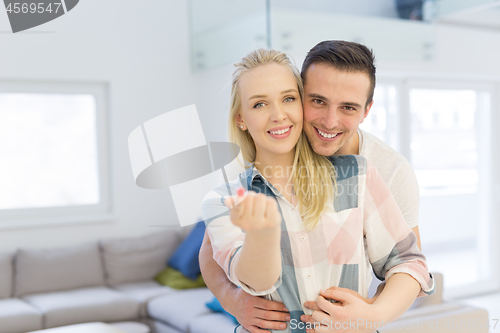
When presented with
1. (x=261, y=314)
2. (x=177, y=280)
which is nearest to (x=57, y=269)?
(x=177, y=280)

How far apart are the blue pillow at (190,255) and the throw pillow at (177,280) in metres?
0.03

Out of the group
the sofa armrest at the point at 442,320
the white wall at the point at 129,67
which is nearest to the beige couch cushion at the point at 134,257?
the white wall at the point at 129,67

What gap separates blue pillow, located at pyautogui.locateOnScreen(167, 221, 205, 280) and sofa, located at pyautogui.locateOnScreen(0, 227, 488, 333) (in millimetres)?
128

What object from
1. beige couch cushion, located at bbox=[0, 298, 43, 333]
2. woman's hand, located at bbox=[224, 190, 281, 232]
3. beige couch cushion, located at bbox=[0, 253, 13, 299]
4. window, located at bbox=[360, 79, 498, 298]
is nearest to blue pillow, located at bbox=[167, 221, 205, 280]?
beige couch cushion, located at bbox=[0, 298, 43, 333]

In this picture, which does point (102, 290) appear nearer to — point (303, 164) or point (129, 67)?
point (129, 67)

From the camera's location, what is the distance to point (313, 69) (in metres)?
1.17

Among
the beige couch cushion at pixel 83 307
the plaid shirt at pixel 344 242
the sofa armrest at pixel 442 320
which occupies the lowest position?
the beige couch cushion at pixel 83 307

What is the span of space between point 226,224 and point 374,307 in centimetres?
33

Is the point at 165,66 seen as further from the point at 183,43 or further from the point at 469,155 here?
the point at 469,155

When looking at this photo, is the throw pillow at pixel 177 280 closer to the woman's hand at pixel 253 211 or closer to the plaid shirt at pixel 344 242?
the plaid shirt at pixel 344 242

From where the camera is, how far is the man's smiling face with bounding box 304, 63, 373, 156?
1.11 metres

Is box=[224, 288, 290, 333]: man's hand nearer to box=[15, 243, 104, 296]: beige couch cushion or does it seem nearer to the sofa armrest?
the sofa armrest

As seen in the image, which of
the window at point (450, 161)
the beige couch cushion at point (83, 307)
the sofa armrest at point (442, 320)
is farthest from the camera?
the window at point (450, 161)

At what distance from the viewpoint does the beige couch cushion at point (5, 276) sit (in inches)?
134
